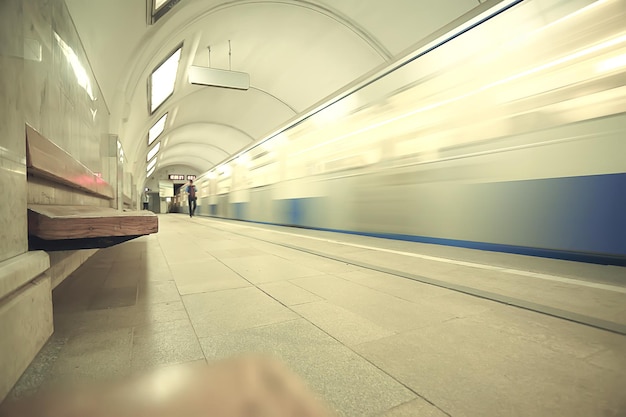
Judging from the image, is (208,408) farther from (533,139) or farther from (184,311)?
(533,139)

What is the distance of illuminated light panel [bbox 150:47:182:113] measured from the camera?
9046 millimetres

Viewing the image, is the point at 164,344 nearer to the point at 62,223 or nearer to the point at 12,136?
the point at 62,223

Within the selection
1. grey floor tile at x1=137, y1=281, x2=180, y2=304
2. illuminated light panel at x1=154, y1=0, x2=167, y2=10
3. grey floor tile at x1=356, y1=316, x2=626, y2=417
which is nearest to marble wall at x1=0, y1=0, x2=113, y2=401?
grey floor tile at x1=137, y1=281, x2=180, y2=304

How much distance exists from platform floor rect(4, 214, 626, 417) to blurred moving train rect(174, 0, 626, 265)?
22.9 inches

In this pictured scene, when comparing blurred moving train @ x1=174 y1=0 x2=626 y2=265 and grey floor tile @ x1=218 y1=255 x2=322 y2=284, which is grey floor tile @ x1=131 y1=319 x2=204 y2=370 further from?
blurred moving train @ x1=174 y1=0 x2=626 y2=265

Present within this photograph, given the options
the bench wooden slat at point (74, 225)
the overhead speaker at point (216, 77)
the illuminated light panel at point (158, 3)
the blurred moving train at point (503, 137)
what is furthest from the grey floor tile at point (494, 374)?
the overhead speaker at point (216, 77)

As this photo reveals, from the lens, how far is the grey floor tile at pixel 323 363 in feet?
3.34

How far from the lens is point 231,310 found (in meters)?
1.92

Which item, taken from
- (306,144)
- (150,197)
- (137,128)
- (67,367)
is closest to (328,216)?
(306,144)

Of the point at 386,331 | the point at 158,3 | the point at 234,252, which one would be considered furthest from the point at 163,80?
the point at 386,331

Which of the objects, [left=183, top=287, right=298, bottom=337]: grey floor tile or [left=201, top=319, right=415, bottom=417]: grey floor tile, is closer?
[left=201, top=319, right=415, bottom=417]: grey floor tile

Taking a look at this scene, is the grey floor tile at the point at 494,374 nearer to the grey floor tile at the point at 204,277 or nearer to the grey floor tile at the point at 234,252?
the grey floor tile at the point at 204,277

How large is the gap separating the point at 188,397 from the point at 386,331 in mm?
956

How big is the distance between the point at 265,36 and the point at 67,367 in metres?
10.2
